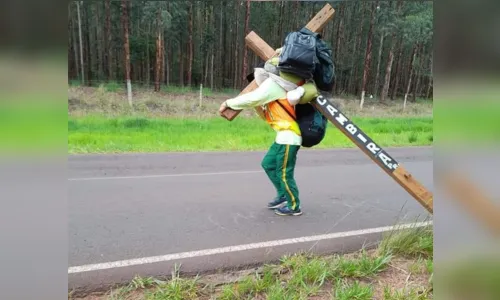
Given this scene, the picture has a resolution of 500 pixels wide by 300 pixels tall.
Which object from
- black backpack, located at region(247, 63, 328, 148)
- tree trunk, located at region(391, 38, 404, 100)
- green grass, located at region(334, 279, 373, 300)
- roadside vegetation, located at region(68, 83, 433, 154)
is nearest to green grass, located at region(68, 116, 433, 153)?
roadside vegetation, located at region(68, 83, 433, 154)

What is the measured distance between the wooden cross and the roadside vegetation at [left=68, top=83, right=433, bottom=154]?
2933 millimetres

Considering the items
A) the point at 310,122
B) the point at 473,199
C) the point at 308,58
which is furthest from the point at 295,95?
the point at 473,199

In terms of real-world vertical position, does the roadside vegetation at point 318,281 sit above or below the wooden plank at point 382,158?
below

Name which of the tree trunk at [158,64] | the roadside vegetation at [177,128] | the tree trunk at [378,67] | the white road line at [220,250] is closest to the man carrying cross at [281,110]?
the white road line at [220,250]

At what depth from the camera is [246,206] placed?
3748mm

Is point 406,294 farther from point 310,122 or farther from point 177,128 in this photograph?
point 177,128

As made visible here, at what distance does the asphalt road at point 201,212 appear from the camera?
258 cm

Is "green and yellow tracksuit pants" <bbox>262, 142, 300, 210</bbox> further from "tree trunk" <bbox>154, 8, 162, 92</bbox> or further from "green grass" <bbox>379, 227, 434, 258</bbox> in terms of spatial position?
"tree trunk" <bbox>154, 8, 162, 92</bbox>

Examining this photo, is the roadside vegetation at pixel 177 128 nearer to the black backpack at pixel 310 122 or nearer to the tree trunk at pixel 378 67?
the black backpack at pixel 310 122

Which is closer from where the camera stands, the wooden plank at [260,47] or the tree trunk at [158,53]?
the wooden plank at [260,47]

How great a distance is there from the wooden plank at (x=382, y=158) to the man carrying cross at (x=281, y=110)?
12.5 inches

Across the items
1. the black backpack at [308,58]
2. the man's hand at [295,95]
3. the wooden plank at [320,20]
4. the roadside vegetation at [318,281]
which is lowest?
the roadside vegetation at [318,281]

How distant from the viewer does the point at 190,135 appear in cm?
791

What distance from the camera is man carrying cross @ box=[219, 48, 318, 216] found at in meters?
2.75
